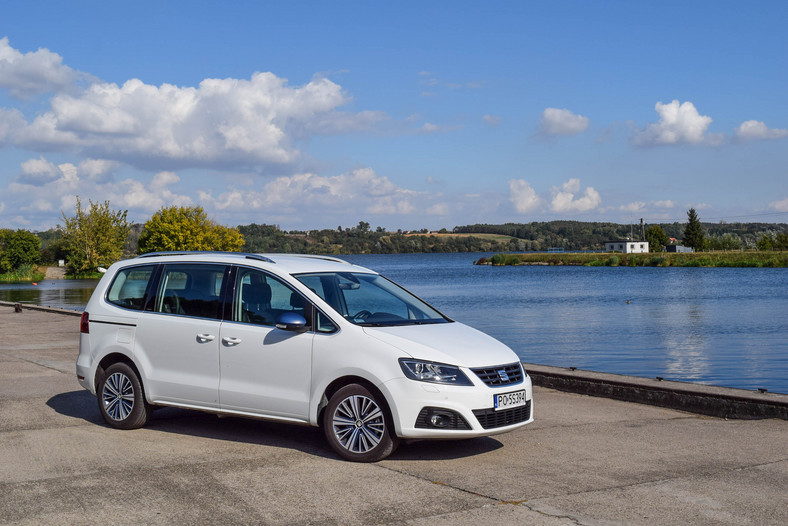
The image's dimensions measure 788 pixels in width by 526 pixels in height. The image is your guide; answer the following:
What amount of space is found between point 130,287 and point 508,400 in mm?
4321

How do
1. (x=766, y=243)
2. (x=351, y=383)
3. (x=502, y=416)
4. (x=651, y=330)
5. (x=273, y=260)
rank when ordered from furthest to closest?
1. (x=766, y=243)
2. (x=651, y=330)
3. (x=273, y=260)
4. (x=351, y=383)
5. (x=502, y=416)

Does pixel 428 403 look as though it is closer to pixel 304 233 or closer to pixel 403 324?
pixel 403 324

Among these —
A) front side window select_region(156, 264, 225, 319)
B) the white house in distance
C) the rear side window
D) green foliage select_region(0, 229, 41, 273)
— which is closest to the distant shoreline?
the white house in distance

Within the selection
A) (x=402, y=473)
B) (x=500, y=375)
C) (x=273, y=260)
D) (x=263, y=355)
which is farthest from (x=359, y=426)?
(x=273, y=260)

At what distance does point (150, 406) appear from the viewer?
27.4 feet

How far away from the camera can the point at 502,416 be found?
6.95 metres

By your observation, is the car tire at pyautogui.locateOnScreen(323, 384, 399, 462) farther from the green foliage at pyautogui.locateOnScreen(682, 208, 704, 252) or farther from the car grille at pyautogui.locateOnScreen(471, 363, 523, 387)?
the green foliage at pyautogui.locateOnScreen(682, 208, 704, 252)

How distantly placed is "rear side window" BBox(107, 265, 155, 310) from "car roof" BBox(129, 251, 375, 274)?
5.8 inches

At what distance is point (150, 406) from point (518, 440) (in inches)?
148

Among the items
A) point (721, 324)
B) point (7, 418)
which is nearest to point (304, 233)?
point (721, 324)

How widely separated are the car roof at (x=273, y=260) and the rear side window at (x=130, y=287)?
15 centimetres

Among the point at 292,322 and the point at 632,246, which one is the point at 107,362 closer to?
the point at 292,322

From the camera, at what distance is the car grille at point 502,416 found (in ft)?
22.3

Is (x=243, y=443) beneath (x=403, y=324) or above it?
beneath
